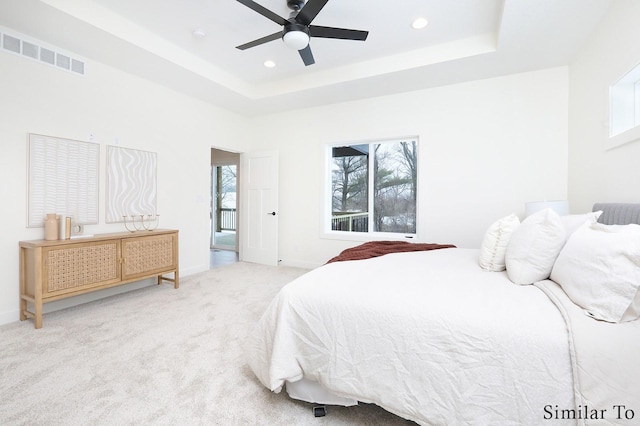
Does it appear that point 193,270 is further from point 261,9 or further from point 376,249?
point 261,9

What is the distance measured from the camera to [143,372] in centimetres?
184

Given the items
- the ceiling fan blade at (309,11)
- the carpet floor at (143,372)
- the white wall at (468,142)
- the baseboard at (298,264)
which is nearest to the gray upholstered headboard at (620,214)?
the white wall at (468,142)

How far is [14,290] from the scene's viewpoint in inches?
106

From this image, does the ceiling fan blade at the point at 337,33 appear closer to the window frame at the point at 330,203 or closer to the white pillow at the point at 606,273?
the window frame at the point at 330,203

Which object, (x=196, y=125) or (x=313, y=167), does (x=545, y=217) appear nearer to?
(x=313, y=167)

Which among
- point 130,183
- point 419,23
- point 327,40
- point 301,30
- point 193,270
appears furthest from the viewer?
point 193,270

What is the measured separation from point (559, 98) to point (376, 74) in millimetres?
2114

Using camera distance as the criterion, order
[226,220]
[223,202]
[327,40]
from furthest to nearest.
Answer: [226,220] → [223,202] → [327,40]

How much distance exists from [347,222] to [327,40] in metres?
2.73

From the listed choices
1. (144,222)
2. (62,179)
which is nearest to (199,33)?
(62,179)

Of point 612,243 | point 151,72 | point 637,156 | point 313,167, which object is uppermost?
point 151,72

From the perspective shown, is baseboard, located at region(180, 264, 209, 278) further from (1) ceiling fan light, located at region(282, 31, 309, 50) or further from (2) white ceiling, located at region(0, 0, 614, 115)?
(1) ceiling fan light, located at region(282, 31, 309, 50)

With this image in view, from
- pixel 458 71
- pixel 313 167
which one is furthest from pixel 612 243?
pixel 313 167

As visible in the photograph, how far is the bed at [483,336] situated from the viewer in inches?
38.7
